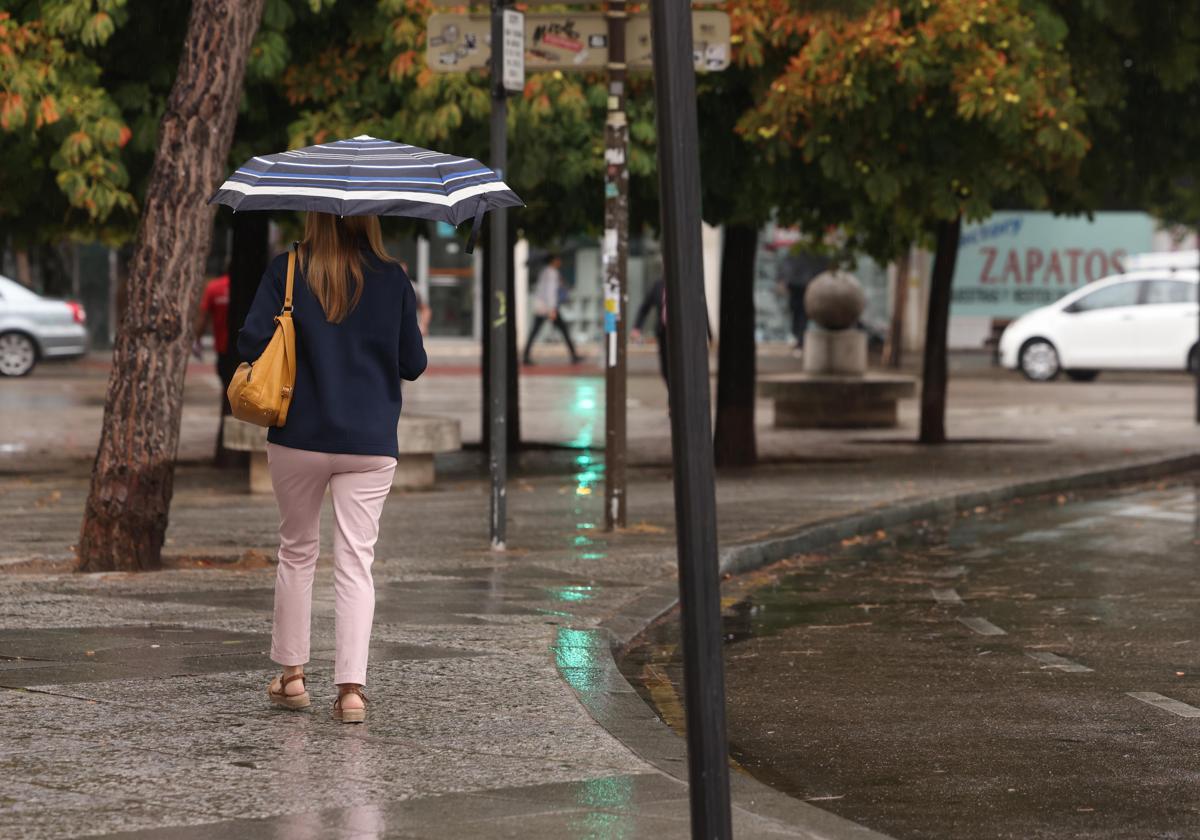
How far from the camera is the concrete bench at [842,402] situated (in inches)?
960

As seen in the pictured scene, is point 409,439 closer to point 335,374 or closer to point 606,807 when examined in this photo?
point 335,374

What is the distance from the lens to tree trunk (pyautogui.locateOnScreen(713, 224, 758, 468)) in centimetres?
1870

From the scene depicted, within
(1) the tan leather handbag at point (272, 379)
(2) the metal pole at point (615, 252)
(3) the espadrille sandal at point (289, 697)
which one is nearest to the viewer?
(1) the tan leather handbag at point (272, 379)

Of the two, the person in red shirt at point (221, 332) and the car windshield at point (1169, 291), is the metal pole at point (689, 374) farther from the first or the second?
the car windshield at point (1169, 291)

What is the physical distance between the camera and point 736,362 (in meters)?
18.9

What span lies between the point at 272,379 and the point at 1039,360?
99.8 feet

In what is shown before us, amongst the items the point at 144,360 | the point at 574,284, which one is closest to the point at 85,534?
the point at 144,360

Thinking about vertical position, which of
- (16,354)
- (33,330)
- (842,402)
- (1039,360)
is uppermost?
(33,330)

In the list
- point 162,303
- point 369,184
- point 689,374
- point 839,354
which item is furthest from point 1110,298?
point 689,374

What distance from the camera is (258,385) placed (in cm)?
700

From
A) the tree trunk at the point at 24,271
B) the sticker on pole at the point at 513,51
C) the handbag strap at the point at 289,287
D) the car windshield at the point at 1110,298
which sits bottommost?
the handbag strap at the point at 289,287

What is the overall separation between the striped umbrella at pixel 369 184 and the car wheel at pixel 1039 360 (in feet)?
96.5

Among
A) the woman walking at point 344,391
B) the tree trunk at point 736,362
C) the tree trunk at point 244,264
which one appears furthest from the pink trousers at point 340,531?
the tree trunk at point 736,362

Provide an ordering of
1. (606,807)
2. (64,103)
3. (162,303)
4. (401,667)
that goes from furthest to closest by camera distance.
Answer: (64,103) → (162,303) → (401,667) → (606,807)
